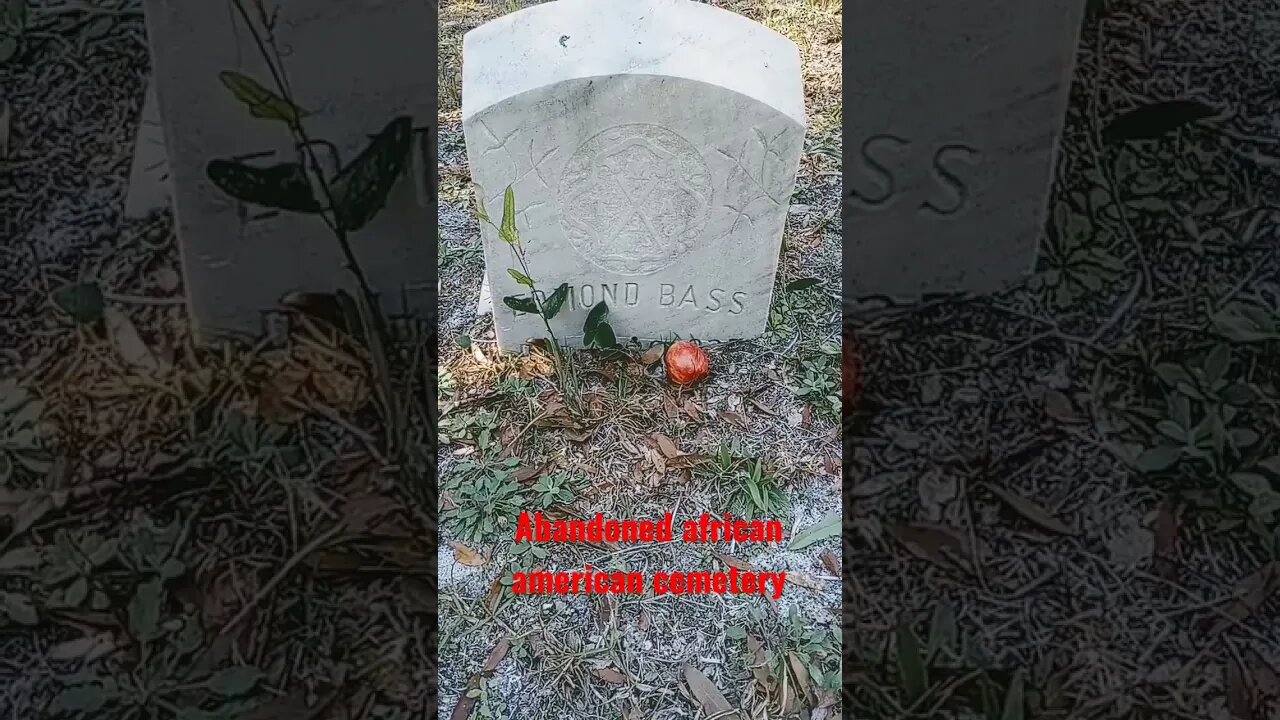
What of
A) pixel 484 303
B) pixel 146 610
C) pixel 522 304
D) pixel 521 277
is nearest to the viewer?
pixel 146 610

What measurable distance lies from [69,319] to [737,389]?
162cm

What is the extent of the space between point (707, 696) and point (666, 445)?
607 mm

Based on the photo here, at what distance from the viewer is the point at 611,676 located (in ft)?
5.20

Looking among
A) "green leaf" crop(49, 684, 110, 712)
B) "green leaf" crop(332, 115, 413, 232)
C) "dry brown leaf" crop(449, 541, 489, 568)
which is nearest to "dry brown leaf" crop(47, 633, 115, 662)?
"green leaf" crop(49, 684, 110, 712)

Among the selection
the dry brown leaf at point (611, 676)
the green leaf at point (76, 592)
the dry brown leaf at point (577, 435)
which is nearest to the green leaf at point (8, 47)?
the green leaf at point (76, 592)

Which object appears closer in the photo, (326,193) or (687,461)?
(326,193)

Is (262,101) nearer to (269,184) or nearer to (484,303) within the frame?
(269,184)

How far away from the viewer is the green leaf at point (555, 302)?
6.65 ft

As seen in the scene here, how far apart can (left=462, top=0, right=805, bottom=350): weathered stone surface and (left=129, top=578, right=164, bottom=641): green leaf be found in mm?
1283

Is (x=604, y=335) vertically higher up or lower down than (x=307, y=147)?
lower down

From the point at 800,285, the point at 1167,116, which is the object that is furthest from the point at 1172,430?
the point at 800,285

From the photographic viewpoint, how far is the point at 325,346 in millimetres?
673

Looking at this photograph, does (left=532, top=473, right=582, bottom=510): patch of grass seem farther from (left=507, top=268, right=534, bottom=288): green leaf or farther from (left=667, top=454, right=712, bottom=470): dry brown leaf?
(left=507, top=268, right=534, bottom=288): green leaf

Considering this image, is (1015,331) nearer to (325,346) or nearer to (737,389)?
(325,346)
